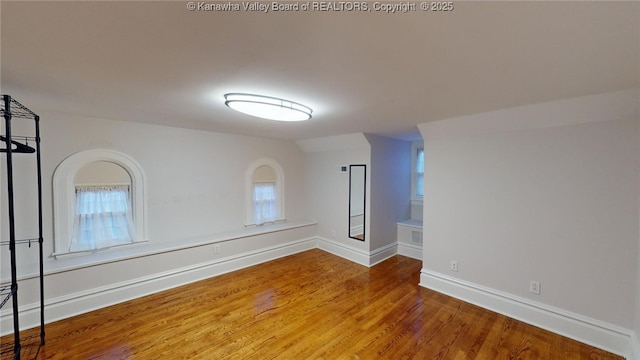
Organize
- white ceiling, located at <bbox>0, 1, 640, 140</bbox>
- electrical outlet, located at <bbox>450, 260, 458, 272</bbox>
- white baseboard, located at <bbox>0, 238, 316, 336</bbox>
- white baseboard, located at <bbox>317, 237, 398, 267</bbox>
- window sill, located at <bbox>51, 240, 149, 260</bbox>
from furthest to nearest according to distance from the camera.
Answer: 1. white baseboard, located at <bbox>317, 237, 398, 267</bbox>
2. electrical outlet, located at <bbox>450, 260, 458, 272</bbox>
3. window sill, located at <bbox>51, 240, 149, 260</bbox>
4. white baseboard, located at <bbox>0, 238, 316, 336</bbox>
5. white ceiling, located at <bbox>0, 1, 640, 140</bbox>

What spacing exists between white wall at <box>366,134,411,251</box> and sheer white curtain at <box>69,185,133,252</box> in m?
3.57

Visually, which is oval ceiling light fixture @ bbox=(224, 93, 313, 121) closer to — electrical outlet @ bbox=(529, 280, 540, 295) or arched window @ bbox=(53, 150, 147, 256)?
arched window @ bbox=(53, 150, 147, 256)

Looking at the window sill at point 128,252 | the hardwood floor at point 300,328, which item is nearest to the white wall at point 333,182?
the window sill at point 128,252

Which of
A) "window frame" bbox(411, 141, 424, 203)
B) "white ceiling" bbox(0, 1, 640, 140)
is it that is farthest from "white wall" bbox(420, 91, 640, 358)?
"window frame" bbox(411, 141, 424, 203)

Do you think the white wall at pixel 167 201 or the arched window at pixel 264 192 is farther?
the arched window at pixel 264 192

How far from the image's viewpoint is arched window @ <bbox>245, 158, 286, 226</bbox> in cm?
448

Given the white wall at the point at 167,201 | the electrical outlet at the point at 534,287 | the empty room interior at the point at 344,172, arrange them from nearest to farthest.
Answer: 1. the empty room interior at the point at 344,172
2. the electrical outlet at the point at 534,287
3. the white wall at the point at 167,201

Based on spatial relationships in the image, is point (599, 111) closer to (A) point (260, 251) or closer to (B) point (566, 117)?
(B) point (566, 117)

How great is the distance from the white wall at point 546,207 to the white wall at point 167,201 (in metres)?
2.84

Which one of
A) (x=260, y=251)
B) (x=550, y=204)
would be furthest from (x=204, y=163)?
(x=550, y=204)

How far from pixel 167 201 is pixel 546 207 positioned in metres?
4.69

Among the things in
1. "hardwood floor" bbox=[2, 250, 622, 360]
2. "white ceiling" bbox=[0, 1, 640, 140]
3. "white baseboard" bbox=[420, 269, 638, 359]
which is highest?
"white ceiling" bbox=[0, 1, 640, 140]

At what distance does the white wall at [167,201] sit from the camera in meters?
2.72

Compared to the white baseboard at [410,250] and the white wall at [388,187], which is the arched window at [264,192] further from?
the white baseboard at [410,250]
